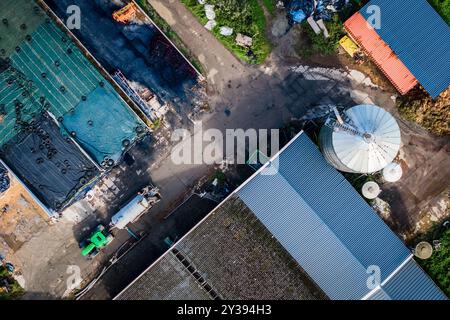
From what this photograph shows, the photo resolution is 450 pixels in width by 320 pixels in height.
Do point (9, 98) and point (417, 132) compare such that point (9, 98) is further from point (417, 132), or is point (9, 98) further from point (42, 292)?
point (417, 132)

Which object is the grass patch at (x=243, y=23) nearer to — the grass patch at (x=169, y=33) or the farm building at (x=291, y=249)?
the grass patch at (x=169, y=33)

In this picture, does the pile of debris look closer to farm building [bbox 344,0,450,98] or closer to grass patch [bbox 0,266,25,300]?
grass patch [bbox 0,266,25,300]

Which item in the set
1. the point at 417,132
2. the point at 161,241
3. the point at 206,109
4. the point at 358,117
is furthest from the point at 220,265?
the point at 417,132

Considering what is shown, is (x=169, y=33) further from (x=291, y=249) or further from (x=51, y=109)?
(x=291, y=249)

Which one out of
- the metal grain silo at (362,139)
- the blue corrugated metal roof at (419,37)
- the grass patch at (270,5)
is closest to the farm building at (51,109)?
the grass patch at (270,5)

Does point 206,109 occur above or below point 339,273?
above

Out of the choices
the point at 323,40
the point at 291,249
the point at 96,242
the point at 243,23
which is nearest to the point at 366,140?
the point at 291,249
